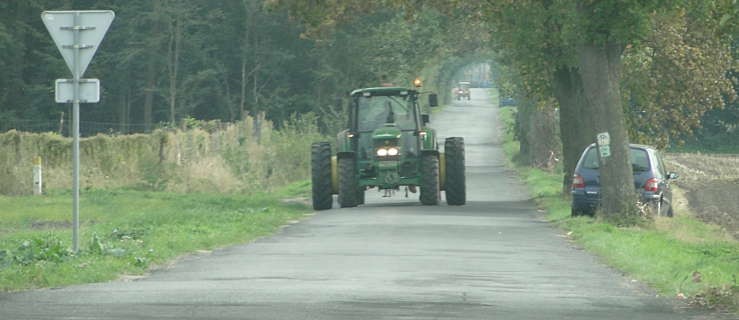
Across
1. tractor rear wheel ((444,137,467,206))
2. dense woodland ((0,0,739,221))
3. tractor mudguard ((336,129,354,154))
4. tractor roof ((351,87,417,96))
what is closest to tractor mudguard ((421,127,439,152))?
tractor rear wheel ((444,137,467,206))

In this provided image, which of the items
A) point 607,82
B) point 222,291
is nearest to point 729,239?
point 607,82

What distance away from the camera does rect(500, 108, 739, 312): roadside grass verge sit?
16938 millimetres

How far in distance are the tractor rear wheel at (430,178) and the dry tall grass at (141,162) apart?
921cm

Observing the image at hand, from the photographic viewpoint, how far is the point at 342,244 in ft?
78.6

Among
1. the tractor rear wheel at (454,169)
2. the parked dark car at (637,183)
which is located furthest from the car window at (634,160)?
the tractor rear wheel at (454,169)

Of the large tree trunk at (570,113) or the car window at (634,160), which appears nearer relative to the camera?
the car window at (634,160)

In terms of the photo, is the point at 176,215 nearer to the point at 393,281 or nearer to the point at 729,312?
the point at 393,281

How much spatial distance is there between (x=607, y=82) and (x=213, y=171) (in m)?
15.4

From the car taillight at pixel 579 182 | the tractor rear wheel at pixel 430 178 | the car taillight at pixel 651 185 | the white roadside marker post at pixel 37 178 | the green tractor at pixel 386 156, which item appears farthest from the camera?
the white roadside marker post at pixel 37 178

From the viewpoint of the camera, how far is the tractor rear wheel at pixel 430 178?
114 ft

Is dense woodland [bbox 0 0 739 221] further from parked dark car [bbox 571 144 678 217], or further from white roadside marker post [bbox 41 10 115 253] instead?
white roadside marker post [bbox 41 10 115 253]

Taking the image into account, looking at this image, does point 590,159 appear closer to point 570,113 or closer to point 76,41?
point 570,113

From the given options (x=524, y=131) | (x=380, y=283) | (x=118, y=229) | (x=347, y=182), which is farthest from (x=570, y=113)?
(x=524, y=131)

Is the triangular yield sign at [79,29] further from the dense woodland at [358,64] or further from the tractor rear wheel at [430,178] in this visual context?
the tractor rear wheel at [430,178]
